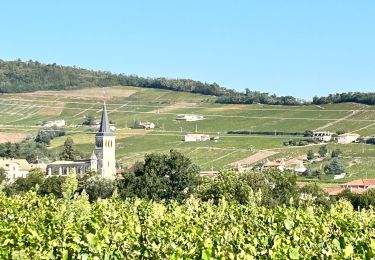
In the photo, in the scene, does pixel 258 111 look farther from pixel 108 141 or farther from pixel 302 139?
pixel 108 141

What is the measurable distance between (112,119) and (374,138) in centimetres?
6252

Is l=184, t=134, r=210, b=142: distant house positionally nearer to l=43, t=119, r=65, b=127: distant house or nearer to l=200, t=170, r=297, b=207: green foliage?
l=43, t=119, r=65, b=127: distant house

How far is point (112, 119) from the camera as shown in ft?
595

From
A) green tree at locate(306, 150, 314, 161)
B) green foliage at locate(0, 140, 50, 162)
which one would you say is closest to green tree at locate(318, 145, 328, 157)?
green tree at locate(306, 150, 314, 161)

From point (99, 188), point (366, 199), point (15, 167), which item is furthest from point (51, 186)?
point (15, 167)

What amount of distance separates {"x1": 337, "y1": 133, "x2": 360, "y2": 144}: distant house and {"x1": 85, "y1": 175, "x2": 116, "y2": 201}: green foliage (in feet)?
228

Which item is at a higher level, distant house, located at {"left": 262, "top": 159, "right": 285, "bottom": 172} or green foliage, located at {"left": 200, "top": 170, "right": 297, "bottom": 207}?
green foliage, located at {"left": 200, "top": 170, "right": 297, "bottom": 207}

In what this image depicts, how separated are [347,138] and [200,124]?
36454 millimetres

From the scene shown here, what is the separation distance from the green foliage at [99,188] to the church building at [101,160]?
38.8 m

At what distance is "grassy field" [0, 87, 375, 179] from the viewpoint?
137m

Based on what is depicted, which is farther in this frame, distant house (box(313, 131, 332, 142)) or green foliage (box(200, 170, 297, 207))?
distant house (box(313, 131, 332, 142))

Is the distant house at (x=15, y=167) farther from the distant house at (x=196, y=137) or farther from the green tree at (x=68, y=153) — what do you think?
the distant house at (x=196, y=137)

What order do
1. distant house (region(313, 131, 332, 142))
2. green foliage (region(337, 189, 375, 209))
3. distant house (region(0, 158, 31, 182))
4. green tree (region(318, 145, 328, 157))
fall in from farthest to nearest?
distant house (region(313, 131, 332, 142)), green tree (region(318, 145, 328, 157)), distant house (region(0, 158, 31, 182)), green foliage (region(337, 189, 375, 209))

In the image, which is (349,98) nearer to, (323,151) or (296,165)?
(323,151)
